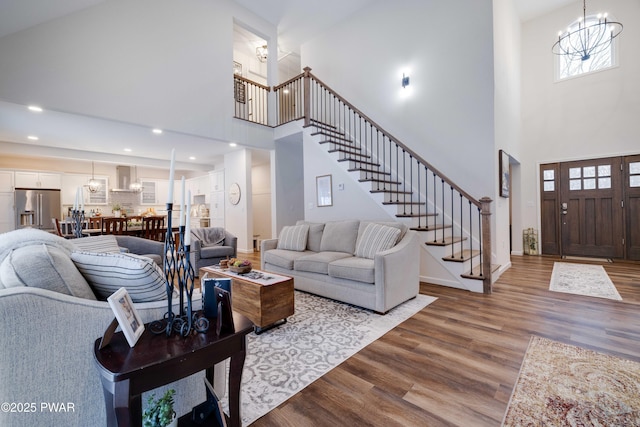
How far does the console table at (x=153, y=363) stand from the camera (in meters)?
0.88

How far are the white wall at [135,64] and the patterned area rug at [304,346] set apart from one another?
424 centimetres

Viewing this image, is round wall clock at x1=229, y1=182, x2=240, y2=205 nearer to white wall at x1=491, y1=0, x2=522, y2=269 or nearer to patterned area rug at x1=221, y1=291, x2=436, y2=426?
patterned area rug at x1=221, y1=291, x2=436, y2=426

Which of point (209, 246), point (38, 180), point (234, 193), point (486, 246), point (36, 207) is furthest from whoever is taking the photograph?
point (234, 193)

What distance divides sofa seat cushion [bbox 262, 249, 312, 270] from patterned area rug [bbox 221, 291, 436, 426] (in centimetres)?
59

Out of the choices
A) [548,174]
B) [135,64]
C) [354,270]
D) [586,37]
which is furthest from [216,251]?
[586,37]

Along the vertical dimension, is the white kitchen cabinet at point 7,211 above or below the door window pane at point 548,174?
below

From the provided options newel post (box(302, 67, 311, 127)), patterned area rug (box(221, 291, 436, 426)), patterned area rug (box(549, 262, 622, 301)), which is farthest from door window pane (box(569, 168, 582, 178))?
newel post (box(302, 67, 311, 127))

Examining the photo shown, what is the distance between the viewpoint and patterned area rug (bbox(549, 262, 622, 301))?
3.57 m

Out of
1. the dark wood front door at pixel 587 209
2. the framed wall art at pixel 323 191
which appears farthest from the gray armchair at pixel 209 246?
the dark wood front door at pixel 587 209

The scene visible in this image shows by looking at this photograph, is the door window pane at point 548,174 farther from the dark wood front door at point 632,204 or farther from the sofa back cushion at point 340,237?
the sofa back cushion at point 340,237

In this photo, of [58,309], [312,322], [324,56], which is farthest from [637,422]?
[324,56]

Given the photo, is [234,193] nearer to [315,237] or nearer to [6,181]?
[315,237]

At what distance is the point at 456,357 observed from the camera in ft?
6.93

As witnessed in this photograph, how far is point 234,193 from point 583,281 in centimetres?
711
